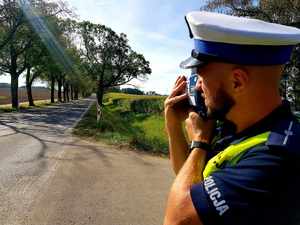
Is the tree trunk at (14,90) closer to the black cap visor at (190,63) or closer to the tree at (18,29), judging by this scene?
the tree at (18,29)

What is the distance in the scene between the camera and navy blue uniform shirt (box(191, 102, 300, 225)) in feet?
3.77

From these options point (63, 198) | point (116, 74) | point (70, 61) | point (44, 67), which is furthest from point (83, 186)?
point (116, 74)

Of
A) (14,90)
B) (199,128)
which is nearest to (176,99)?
(199,128)

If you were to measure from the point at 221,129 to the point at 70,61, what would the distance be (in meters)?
53.8

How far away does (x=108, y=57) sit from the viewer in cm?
6384

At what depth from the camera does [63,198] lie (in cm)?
629

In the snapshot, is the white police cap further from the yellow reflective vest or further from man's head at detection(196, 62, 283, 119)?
the yellow reflective vest

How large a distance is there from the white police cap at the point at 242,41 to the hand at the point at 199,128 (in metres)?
0.26

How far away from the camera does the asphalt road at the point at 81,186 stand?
18.1 ft

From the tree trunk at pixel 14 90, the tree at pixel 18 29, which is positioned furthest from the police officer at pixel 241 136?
the tree trunk at pixel 14 90

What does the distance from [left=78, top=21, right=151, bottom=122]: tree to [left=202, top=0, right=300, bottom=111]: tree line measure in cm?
4851

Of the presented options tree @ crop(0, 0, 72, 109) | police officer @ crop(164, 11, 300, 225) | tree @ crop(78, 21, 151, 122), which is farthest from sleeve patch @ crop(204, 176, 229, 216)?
tree @ crop(78, 21, 151, 122)

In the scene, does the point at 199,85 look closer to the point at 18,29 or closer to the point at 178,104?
the point at 178,104

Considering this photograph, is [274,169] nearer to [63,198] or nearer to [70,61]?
[63,198]
